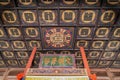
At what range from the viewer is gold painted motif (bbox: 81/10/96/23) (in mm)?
5938

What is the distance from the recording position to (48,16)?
6082 millimetres

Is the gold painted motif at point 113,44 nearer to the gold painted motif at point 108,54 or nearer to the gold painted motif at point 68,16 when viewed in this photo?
the gold painted motif at point 108,54

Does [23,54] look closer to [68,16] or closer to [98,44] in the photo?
[68,16]

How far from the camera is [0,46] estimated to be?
25.5ft

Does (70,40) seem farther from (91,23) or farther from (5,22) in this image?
(5,22)

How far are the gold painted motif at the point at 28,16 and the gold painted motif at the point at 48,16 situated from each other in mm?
429

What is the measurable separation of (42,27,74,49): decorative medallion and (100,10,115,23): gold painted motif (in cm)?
147

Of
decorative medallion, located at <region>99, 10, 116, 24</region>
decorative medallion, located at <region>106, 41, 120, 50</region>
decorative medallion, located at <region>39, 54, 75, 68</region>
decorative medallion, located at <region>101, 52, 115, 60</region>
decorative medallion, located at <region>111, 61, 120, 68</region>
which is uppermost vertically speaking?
decorative medallion, located at <region>99, 10, 116, 24</region>

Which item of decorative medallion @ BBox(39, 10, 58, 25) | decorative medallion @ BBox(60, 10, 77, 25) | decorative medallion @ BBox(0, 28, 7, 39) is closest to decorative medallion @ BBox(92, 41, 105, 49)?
decorative medallion @ BBox(60, 10, 77, 25)

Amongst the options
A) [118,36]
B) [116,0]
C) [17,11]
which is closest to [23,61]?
[17,11]

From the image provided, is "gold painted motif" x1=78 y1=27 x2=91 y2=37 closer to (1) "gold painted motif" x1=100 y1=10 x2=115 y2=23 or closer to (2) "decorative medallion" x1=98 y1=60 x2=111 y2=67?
(1) "gold painted motif" x1=100 y1=10 x2=115 y2=23

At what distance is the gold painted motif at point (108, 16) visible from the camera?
19.5 feet

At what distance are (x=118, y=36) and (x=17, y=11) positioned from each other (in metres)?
4.92

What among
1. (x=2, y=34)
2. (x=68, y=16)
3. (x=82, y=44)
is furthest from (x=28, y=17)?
(x=82, y=44)
